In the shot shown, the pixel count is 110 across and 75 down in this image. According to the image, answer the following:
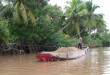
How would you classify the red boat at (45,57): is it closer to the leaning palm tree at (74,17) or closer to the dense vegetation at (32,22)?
the dense vegetation at (32,22)

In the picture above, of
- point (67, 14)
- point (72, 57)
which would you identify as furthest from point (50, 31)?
point (72, 57)

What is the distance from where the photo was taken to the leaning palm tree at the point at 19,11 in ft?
81.2

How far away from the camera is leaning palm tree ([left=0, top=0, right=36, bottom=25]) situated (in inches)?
975

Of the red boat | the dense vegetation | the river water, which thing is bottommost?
the river water

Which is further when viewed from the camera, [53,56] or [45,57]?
[53,56]

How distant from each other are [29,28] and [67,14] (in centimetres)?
1000

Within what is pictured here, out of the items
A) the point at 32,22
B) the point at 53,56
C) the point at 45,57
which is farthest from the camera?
the point at 32,22

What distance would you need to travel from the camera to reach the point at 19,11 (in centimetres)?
2542

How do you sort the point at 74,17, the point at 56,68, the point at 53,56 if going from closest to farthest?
1. the point at 56,68
2. the point at 53,56
3. the point at 74,17

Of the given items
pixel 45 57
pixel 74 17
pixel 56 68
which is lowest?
pixel 56 68

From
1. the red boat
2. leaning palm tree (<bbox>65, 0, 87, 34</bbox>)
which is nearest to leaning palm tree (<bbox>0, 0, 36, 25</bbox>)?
the red boat

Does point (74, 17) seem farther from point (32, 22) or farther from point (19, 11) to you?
point (19, 11)

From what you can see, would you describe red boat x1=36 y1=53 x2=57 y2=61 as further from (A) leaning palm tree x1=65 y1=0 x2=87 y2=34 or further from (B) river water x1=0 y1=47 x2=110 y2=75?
(A) leaning palm tree x1=65 y1=0 x2=87 y2=34

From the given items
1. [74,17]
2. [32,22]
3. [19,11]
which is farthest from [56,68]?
[74,17]
